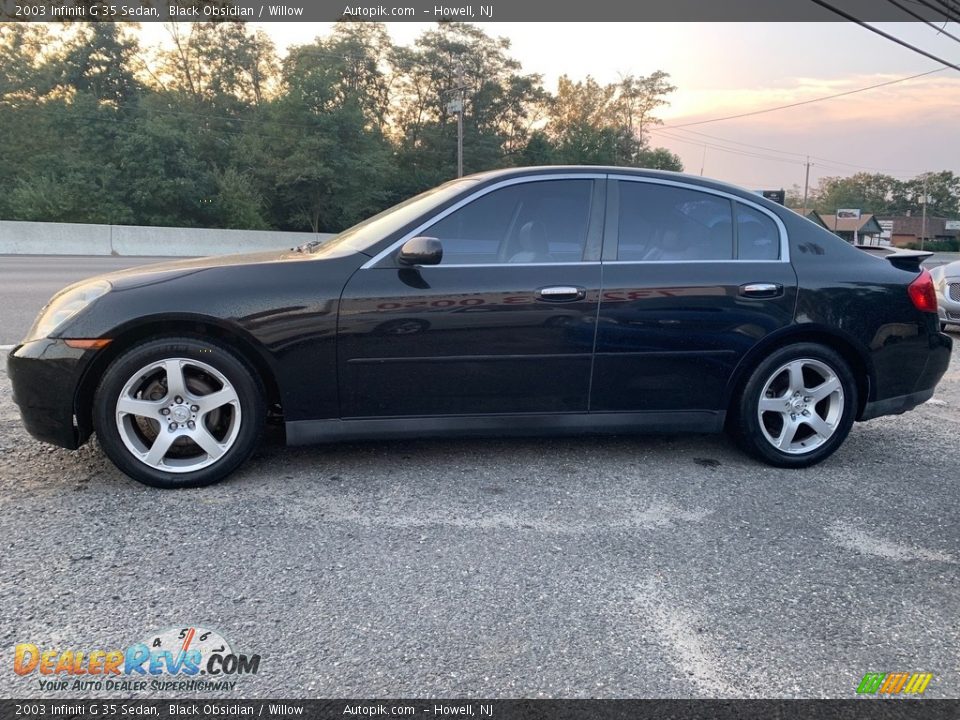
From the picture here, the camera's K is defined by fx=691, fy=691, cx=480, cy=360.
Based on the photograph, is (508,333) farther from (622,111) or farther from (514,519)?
(622,111)

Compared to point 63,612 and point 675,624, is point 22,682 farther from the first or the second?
point 675,624

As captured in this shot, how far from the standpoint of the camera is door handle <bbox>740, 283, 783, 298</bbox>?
3.67 metres

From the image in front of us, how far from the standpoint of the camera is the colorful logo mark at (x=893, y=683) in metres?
2.02

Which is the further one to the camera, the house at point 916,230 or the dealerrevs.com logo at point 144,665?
the house at point 916,230

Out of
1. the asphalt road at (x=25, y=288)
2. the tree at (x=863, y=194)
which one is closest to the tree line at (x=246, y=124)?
the asphalt road at (x=25, y=288)

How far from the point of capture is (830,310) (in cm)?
374

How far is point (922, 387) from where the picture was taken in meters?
4.03

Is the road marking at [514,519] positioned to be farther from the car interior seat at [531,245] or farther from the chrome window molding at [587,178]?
the car interior seat at [531,245]

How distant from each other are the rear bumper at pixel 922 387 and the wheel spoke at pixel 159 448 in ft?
12.0

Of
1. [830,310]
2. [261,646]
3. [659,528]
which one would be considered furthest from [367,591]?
[830,310]

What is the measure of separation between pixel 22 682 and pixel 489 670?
131 centimetres

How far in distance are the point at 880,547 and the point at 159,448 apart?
3.22 m

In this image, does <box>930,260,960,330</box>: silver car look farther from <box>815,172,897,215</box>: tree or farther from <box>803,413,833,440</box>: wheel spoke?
<box>815,172,897,215</box>: tree

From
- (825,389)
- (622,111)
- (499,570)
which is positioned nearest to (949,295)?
(825,389)
